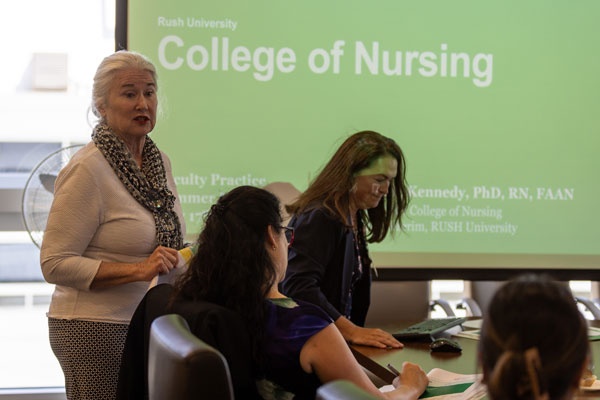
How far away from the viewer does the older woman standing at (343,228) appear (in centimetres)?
288

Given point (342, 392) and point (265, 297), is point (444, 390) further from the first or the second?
point (342, 392)

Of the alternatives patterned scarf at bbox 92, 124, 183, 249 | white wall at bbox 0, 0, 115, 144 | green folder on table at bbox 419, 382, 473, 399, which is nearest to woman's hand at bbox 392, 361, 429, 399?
green folder on table at bbox 419, 382, 473, 399

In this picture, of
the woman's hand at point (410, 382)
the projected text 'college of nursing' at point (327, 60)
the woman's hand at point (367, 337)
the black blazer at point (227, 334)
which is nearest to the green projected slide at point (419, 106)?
the projected text 'college of nursing' at point (327, 60)

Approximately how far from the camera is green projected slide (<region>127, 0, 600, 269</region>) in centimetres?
429

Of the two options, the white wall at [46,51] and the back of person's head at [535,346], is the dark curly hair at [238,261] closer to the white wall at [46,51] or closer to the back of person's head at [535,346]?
the back of person's head at [535,346]

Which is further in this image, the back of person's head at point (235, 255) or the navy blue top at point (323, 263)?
the navy blue top at point (323, 263)

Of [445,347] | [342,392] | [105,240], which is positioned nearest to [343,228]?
[445,347]

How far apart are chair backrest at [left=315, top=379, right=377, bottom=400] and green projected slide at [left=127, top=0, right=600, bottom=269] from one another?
10.1 feet

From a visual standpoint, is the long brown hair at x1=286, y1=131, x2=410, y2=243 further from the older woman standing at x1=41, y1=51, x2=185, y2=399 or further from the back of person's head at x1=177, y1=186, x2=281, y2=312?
the back of person's head at x1=177, y1=186, x2=281, y2=312

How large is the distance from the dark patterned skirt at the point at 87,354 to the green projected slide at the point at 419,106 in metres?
1.84

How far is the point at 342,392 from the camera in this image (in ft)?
3.94

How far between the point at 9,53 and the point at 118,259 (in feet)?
9.17

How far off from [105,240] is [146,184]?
0.66 ft

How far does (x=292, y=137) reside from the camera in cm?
434
